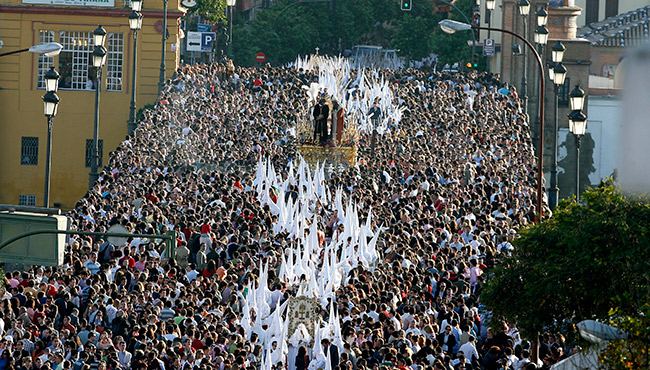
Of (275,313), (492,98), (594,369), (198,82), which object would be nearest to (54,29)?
(198,82)

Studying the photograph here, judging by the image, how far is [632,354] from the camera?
41.8 feet

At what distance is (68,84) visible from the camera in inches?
2208

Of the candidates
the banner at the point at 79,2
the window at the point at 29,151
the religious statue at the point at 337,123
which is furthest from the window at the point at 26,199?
the religious statue at the point at 337,123

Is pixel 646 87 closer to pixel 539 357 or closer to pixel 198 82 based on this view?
pixel 539 357

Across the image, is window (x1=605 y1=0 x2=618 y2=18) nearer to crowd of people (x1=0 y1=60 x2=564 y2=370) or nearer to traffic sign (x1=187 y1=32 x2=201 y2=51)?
traffic sign (x1=187 y1=32 x2=201 y2=51)

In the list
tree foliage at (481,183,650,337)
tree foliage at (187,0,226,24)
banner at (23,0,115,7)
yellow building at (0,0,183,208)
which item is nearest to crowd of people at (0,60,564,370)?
tree foliage at (481,183,650,337)

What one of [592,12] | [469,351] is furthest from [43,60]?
[469,351]

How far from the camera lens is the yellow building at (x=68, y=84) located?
55.1 metres

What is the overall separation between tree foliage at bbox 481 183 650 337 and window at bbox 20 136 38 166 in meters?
42.3

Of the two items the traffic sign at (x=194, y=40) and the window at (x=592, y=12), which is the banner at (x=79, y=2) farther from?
the window at (x=592, y=12)

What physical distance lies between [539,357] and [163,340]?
5140mm

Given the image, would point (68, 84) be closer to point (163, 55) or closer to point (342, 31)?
point (163, 55)

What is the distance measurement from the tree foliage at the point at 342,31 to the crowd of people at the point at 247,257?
38.3m

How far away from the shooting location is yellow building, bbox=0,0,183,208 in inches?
2168
